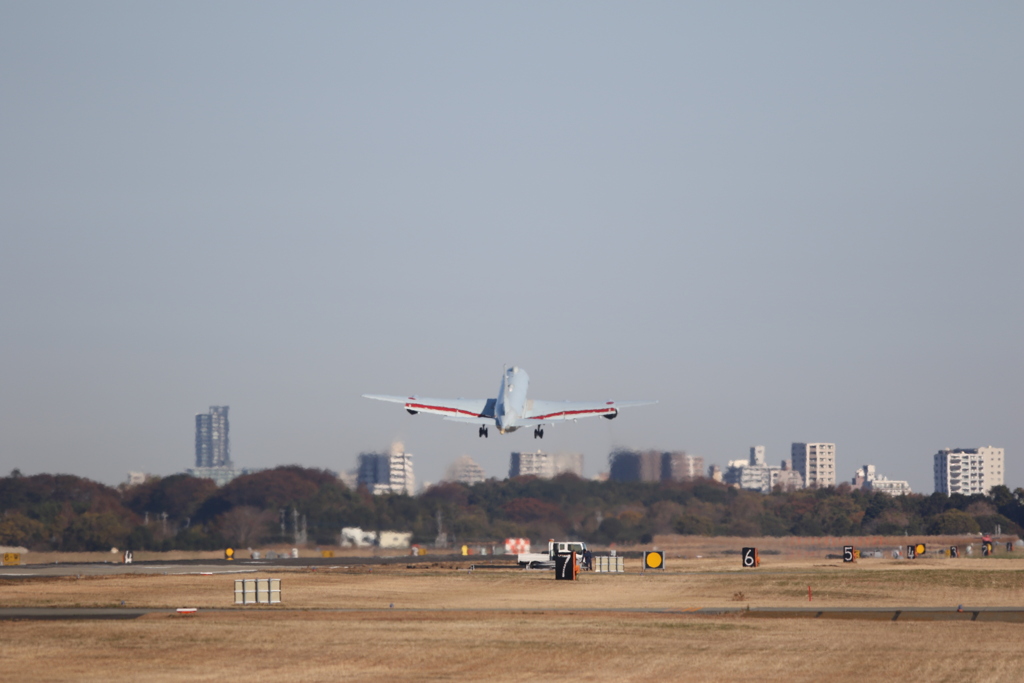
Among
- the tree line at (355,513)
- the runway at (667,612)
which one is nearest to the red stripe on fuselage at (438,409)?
the runway at (667,612)

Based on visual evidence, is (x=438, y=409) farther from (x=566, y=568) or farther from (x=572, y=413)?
(x=566, y=568)

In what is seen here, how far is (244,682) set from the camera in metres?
34.4

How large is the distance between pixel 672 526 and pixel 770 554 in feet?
38.2

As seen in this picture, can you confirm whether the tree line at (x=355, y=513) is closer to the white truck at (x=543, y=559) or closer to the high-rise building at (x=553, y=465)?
the high-rise building at (x=553, y=465)

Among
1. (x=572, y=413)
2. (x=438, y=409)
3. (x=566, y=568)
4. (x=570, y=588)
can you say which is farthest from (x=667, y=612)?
(x=438, y=409)

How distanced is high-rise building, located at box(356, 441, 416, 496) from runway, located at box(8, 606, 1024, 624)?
69591 mm

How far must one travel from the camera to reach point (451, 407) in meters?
89.7

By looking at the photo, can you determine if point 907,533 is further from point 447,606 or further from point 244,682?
point 244,682

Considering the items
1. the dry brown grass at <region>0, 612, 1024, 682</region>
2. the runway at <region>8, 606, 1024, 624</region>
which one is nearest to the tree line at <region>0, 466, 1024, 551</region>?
the runway at <region>8, 606, 1024, 624</region>

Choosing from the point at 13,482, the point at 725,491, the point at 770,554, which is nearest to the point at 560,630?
the point at 770,554

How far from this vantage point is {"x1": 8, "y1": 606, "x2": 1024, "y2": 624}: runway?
5272 cm

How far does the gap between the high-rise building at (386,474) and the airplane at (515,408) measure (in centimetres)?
3916

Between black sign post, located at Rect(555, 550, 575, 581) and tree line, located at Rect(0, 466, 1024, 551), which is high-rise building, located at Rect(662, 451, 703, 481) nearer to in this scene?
tree line, located at Rect(0, 466, 1024, 551)

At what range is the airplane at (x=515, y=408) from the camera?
8625cm
